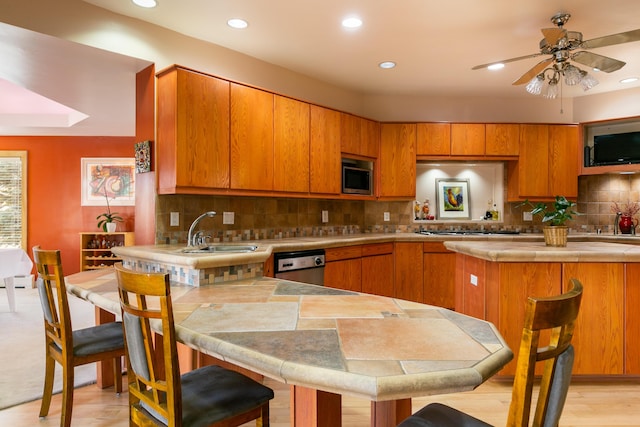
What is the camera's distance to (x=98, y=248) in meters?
6.42

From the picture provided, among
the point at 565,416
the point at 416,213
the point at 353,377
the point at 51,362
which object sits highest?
the point at 416,213

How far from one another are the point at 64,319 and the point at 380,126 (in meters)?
3.82

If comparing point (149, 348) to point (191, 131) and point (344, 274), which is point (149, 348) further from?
point (344, 274)

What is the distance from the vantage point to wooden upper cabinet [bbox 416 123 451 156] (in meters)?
4.82

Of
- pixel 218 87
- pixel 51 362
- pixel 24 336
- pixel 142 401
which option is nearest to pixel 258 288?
pixel 142 401

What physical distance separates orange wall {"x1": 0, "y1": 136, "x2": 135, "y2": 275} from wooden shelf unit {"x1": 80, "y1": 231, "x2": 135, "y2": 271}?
19cm

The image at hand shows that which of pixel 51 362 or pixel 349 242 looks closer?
pixel 51 362

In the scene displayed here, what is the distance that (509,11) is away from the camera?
2863mm

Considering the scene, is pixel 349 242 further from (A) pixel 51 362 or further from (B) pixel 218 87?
(A) pixel 51 362

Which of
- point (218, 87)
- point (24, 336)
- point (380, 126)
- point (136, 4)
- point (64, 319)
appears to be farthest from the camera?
point (380, 126)

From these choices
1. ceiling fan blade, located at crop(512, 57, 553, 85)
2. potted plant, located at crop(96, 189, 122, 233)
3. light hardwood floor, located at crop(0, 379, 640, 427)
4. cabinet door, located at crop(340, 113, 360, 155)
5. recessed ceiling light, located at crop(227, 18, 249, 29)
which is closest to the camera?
light hardwood floor, located at crop(0, 379, 640, 427)

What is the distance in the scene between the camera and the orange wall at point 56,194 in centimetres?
650

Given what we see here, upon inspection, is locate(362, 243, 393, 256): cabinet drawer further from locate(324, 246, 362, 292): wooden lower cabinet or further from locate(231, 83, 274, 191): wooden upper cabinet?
locate(231, 83, 274, 191): wooden upper cabinet

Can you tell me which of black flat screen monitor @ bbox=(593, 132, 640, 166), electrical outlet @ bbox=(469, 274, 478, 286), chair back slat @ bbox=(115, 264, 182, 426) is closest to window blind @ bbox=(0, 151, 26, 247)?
chair back slat @ bbox=(115, 264, 182, 426)
